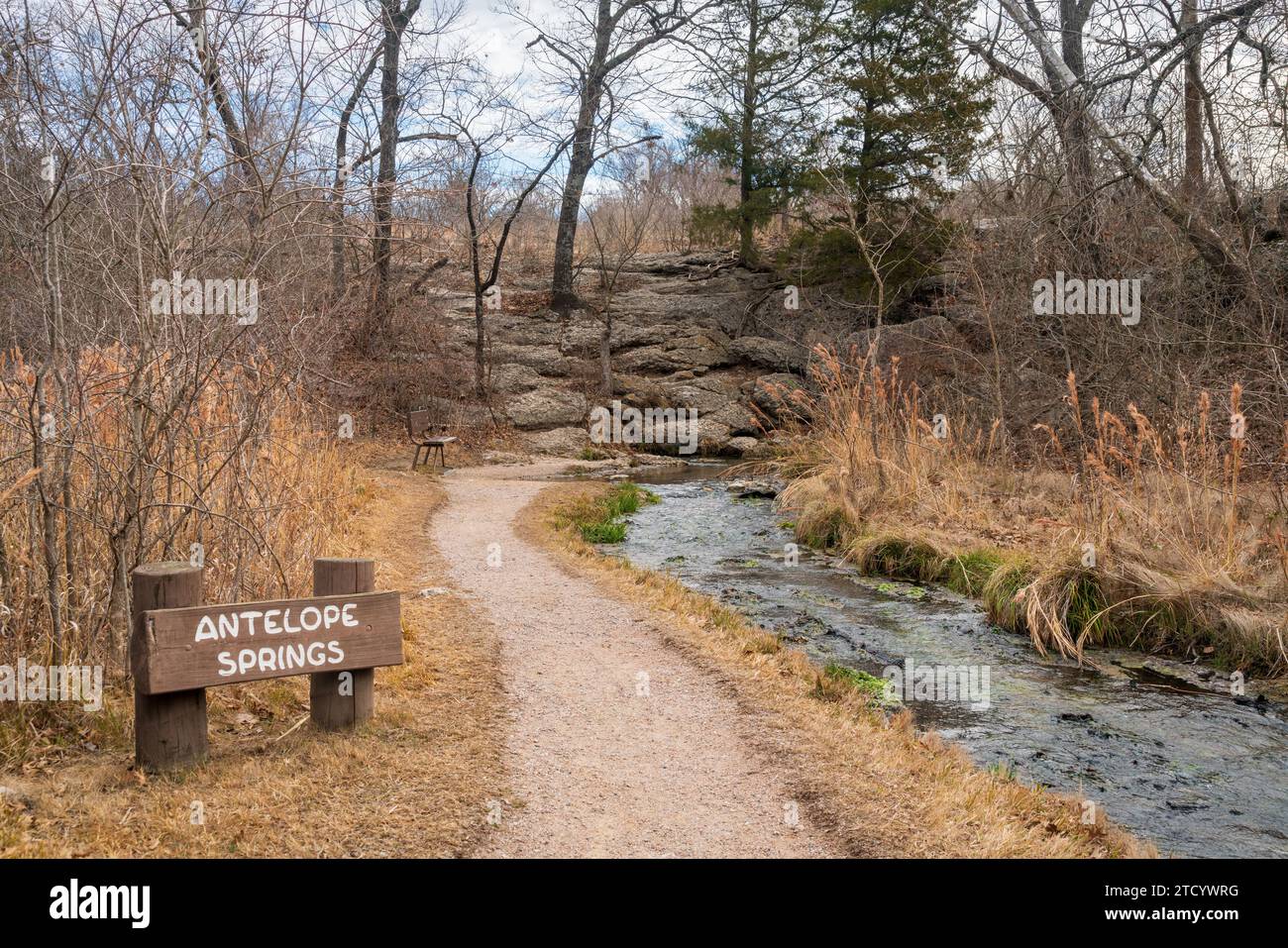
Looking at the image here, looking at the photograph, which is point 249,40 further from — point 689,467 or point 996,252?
point 689,467

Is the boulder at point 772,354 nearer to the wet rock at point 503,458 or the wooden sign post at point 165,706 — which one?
the wet rock at point 503,458

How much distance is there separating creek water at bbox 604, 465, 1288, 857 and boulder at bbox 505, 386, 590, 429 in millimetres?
11693

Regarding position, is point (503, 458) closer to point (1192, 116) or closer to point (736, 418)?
point (736, 418)

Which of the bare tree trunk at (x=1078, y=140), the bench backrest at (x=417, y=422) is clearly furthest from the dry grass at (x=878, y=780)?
the bench backrest at (x=417, y=422)

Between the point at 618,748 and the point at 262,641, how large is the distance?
186 cm

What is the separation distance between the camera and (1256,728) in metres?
5.96

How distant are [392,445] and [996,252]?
11.6m

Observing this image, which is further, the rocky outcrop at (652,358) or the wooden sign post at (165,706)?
the rocky outcrop at (652,358)

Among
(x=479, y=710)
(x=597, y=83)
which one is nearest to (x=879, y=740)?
(x=479, y=710)

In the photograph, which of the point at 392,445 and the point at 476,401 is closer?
the point at 392,445

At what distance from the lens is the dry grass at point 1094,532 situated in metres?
7.39

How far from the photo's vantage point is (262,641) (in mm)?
4375

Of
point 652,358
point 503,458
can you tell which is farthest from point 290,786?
point 652,358

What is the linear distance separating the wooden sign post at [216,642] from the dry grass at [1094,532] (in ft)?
17.8
